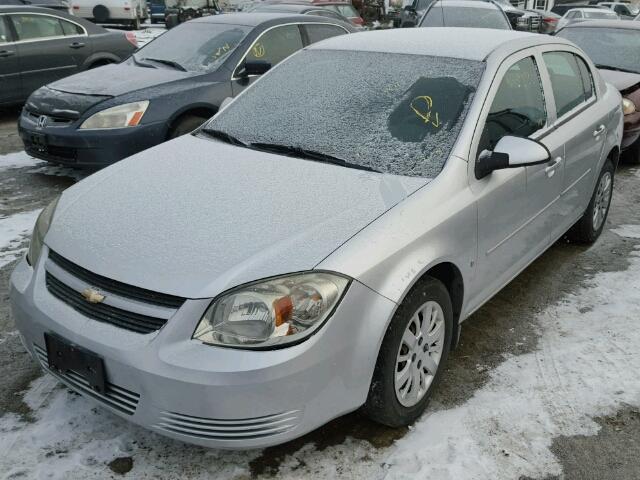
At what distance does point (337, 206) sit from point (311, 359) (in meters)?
0.70

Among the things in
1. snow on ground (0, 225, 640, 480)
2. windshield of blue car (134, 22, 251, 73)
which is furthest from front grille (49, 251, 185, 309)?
windshield of blue car (134, 22, 251, 73)

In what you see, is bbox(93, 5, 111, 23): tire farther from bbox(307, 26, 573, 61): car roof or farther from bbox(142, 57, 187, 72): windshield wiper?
bbox(307, 26, 573, 61): car roof

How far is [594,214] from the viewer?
469 centimetres

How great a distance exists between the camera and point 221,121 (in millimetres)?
3645

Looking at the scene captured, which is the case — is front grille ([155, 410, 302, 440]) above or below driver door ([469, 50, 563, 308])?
below

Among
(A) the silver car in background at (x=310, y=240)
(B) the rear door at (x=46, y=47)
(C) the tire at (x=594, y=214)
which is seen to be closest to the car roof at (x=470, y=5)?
(B) the rear door at (x=46, y=47)

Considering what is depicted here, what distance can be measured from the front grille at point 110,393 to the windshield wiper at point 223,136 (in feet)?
4.64

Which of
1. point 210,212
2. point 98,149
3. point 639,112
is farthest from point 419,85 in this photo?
point 639,112

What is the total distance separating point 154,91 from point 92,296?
3.67 metres

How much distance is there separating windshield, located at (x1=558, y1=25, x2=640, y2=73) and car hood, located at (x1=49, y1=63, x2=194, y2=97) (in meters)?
4.69

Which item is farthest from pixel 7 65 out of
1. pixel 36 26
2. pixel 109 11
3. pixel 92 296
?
pixel 109 11

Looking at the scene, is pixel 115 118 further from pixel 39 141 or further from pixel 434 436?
pixel 434 436

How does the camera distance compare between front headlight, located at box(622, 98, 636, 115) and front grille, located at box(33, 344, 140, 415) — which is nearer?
front grille, located at box(33, 344, 140, 415)

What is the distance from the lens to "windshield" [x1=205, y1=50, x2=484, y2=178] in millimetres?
2990
